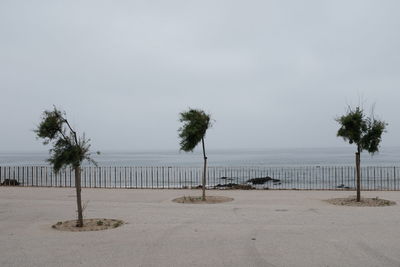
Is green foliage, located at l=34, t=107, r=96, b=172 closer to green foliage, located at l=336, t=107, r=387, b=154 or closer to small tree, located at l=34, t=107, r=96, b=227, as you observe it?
small tree, located at l=34, t=107, r=96, b=227

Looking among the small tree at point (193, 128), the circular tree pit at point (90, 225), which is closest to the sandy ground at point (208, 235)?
the circular tree pit at point (90, 225)

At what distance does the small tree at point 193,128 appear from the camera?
1755cm

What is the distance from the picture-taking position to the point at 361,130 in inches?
650

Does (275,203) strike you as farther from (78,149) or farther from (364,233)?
(78,149)

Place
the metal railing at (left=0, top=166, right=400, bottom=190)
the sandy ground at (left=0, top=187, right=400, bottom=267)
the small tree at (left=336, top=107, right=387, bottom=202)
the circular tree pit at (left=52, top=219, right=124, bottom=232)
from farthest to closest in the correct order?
the metal railing at (left=0, top=166, right=400, bottom=190)
the small tree at (left=336, top=107, right=387, bottom=202)
the circular tree pit at (left=52, top=219, right=124, bottom=232)
the sandy ground at (left=0, top=187, right=400, bottom=267)

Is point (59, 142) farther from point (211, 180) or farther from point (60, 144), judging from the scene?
point (211, 180)

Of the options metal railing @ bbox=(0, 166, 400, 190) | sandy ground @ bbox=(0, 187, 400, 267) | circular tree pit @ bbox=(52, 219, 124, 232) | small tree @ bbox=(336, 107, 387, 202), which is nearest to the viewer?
sandy ground @ bbox=(0, 187, 400, 267)

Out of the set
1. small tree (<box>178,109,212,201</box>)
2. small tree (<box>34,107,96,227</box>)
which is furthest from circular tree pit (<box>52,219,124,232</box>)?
small tree (<box>178,109,212,201</box>)

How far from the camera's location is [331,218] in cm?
1220

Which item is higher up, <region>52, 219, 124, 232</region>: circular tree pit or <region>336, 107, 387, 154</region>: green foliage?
<region>336, 107, 387, 154</region>: green foliage

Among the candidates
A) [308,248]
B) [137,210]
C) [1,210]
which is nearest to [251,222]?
[308,248]

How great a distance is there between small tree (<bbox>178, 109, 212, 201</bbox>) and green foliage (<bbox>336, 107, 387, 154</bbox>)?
17.0 ft

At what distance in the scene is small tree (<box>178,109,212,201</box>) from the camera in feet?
57.6

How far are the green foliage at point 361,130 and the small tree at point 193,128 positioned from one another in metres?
5.17
